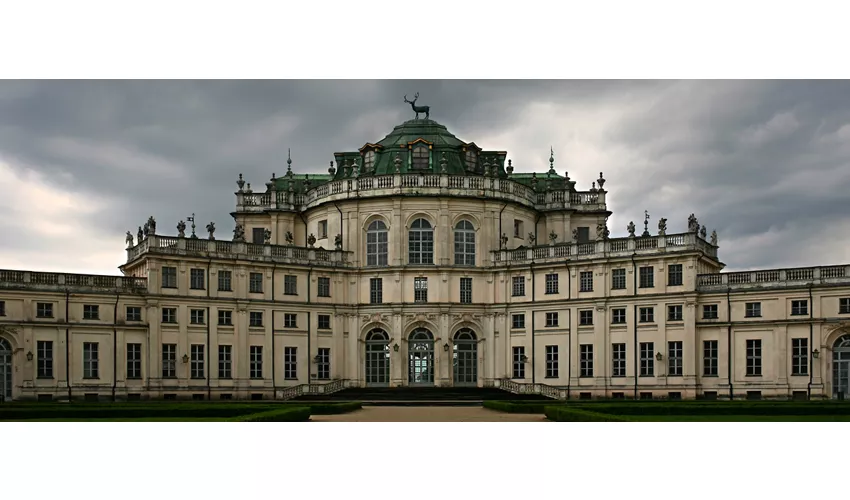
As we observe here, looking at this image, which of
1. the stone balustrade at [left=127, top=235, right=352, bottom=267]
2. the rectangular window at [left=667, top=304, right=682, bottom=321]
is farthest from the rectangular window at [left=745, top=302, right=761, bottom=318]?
the stone balustrade at [left=127, top=235, right=352, bottom=267]

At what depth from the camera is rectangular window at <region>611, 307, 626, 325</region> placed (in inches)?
2785

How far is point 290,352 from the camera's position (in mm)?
73625

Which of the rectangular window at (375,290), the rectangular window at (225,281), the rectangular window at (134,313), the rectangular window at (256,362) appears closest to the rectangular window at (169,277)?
the rectangular window at (134,313)

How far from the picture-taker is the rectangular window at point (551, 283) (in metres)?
74.0

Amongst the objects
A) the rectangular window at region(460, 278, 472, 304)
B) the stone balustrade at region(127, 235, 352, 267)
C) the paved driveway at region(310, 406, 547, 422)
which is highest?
the stone balustrade at region(127, 235, 352, 267)

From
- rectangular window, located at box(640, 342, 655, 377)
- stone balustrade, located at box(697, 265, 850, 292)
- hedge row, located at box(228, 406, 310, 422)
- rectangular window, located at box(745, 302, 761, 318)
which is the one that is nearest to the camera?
hedge row, located at box(228, 406, 310, 422)

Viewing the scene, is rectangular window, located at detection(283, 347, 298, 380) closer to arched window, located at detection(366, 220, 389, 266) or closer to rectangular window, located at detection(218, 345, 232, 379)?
rectangular window, located at detection(218, 345, 232, 379)

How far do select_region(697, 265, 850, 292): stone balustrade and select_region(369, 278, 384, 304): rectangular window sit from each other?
853 inches

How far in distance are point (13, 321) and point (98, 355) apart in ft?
17.7

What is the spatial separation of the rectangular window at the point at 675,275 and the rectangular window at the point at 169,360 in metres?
31.2

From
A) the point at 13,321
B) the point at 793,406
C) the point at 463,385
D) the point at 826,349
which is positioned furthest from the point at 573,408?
the point at 13,321

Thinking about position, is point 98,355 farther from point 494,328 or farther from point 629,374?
point 629,374

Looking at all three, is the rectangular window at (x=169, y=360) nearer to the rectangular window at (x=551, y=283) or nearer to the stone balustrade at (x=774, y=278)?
the rectangular window at (x=551, y=283)

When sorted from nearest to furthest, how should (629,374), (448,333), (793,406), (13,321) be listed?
Answer: (793,406), (13,321), (629,374), (448,333)
